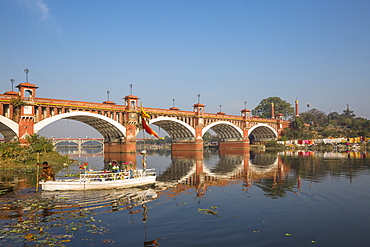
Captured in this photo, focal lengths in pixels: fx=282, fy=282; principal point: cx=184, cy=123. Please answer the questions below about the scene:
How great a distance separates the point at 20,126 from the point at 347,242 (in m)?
53.8

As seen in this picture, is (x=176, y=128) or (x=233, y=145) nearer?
(x=176, y=128)

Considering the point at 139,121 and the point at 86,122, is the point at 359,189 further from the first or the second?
the point at 86,122

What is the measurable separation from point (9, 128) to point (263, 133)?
96.6m

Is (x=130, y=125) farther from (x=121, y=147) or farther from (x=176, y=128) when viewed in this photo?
(x=176, y=128)

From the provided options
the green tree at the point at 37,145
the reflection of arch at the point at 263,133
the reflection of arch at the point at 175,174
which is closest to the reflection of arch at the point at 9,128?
the green tree at the point at 37,145

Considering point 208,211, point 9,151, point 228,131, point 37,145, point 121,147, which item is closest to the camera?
point 208,211

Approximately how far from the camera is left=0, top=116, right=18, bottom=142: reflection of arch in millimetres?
49281

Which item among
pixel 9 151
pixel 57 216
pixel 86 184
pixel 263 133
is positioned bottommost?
pixel 57 216

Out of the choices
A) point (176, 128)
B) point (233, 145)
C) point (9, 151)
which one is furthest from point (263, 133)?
point (9, 151)

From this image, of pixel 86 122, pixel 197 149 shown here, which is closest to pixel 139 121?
pixel 86 122

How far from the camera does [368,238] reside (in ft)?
39.1

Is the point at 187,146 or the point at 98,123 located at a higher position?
the point at 98,123

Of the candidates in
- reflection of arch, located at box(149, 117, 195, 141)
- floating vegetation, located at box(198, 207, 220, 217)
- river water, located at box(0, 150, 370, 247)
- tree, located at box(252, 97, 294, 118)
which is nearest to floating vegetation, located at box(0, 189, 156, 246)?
river water, located at box(0, 150, 370, 247)

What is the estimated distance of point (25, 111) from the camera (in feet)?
170
